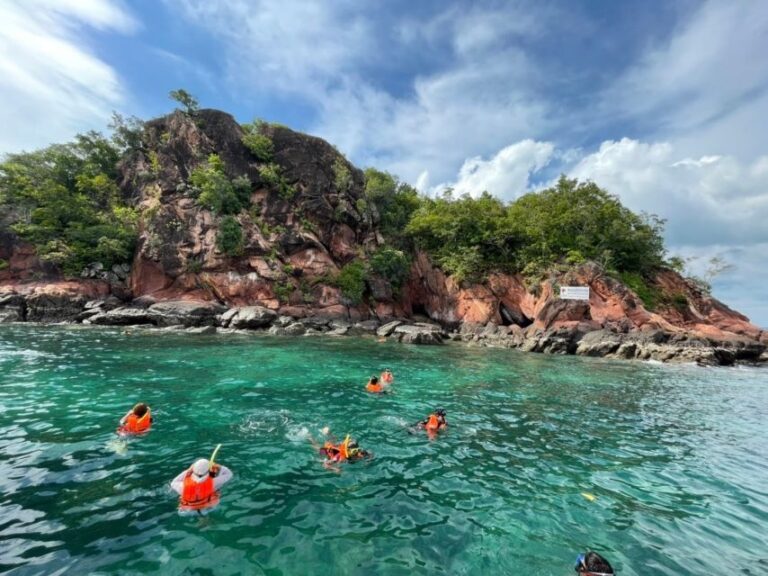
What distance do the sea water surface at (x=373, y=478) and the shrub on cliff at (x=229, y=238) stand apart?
22799 mm

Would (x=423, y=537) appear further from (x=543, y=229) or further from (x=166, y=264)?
(x=543, y=229)

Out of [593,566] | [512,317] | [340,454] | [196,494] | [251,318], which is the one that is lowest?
[251,318]

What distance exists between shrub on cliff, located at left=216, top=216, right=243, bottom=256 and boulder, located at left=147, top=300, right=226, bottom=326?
6.87m

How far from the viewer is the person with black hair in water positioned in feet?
15.0

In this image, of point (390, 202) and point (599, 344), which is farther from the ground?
point (390, 202)

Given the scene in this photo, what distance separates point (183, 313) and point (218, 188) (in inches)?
604

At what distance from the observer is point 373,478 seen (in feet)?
24.2

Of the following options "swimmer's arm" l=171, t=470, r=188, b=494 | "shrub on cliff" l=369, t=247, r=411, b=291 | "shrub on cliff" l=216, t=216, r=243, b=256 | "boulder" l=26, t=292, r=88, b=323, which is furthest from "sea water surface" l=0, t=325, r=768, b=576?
"shrub on cliff" l=369, t=247, r=411, b=291

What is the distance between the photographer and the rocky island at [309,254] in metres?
33.3

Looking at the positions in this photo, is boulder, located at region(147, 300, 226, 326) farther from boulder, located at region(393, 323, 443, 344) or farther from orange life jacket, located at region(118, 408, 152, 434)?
orange life jacket, located at region(118, 408, 152, 434)

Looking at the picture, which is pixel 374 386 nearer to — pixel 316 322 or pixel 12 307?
pixel 316 322

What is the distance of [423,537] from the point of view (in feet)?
18.2

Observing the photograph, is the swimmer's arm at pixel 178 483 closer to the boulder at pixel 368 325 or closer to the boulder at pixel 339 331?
the boulder at pixel 339 331

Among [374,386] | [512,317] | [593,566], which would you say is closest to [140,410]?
[374,386]
